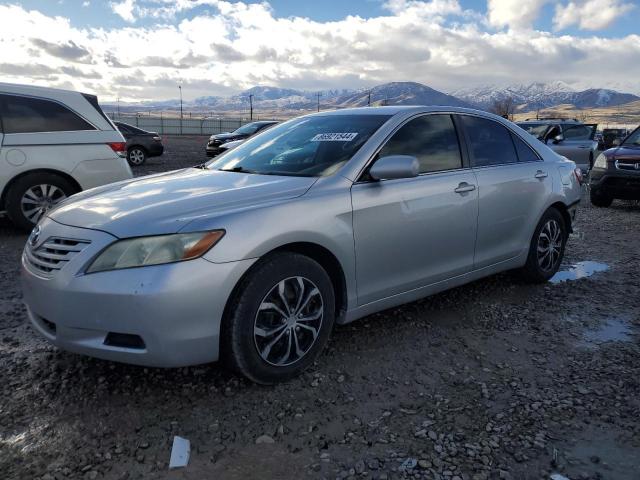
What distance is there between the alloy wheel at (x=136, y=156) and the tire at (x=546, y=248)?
14071 millimetres

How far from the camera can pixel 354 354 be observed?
3.39m

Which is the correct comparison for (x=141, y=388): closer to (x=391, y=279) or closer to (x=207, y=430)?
(x=207, y=430)

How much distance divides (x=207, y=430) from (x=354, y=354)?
1.15 m

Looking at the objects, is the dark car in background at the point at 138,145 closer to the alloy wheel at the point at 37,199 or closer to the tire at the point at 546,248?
the alloy wheel at the point at 37,199

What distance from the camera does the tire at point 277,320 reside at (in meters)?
2.71

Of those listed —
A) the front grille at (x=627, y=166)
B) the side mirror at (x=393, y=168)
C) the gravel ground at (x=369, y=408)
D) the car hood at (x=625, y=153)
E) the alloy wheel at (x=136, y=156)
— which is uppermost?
the side mirror at (x=393, y=168)

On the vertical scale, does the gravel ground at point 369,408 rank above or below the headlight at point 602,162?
Result: below

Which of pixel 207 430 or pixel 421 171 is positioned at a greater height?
pixel 421 171

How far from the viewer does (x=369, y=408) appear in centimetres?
276

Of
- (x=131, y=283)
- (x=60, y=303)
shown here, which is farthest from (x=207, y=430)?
(x=60, y=303)

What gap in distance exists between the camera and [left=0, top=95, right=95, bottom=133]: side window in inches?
245

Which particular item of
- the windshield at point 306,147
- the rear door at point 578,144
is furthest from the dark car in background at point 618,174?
the windshield at point 306,147

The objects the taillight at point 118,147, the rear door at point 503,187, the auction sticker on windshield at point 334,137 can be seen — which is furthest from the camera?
the taillight at point 118,147

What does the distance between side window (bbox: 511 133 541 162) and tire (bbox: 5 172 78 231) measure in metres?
5.13
